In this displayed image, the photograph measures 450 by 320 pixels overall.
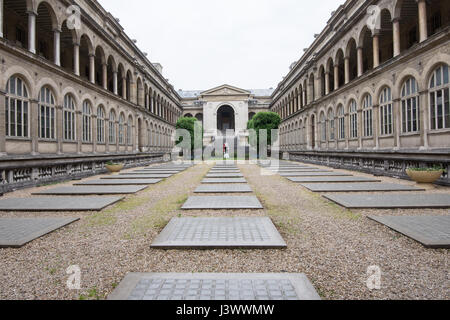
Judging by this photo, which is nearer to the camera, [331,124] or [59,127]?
[59,127]

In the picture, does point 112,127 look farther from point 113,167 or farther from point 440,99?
point 440,99

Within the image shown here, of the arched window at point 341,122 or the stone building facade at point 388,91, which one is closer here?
the stone building facade at point 388,91

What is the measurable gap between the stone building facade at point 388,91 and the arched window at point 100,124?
20528 millimetres

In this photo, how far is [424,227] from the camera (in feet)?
16.8

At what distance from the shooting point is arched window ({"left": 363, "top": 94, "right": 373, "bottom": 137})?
18.9 metres

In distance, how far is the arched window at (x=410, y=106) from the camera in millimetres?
14087

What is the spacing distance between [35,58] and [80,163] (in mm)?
6658

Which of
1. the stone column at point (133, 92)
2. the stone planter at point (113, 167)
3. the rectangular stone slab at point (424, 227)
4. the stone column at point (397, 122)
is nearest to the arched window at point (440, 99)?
the stone column at point (397, 122)

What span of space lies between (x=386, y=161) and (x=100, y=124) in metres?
21.6

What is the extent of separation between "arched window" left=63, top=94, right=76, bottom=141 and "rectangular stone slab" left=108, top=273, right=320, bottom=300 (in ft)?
56.1

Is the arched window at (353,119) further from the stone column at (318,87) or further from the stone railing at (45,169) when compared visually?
the stone railing at (45,169)

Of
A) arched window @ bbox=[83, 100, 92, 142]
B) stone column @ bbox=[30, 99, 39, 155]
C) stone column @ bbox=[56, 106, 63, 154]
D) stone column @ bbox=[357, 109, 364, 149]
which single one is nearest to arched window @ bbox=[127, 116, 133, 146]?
arched window @ bbox=[83, 100, 92, 142]

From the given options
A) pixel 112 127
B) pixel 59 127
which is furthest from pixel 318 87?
pixel 59 127

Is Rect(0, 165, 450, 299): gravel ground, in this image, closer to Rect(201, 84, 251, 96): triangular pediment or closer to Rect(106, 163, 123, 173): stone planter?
Rect(106, 163, 123, 173): stone planter
